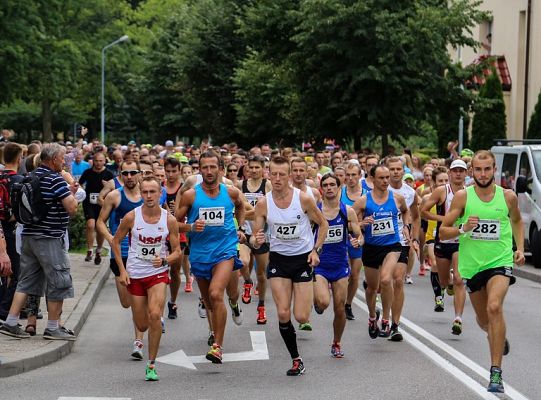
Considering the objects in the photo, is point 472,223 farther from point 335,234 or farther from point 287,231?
point 335,234

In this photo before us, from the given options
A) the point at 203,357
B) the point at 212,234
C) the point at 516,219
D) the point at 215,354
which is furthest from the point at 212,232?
the point at 516,219

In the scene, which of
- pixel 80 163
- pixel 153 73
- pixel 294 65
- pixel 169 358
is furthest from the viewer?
pixel 153 73

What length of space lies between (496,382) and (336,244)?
2.91m

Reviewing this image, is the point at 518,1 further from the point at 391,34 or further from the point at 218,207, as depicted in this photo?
the point at 218,207

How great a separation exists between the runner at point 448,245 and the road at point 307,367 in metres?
0.44

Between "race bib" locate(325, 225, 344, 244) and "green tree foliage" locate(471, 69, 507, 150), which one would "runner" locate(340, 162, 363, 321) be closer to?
"race bib" locate(325, 225, 344, 244)

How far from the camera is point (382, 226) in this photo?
1280cm

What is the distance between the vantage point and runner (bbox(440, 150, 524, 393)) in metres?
9.94

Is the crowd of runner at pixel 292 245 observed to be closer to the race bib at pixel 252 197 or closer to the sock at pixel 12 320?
the sock at pixel 12 320

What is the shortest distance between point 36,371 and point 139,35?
87.6 meters

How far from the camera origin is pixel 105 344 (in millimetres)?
12539

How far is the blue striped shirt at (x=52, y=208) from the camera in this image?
1169 cm

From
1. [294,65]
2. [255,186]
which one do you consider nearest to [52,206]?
[255,186]

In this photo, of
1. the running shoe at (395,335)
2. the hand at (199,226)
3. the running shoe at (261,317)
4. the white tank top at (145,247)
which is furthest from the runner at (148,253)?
the running shoe at (261,317)
